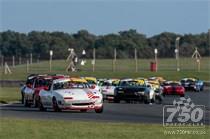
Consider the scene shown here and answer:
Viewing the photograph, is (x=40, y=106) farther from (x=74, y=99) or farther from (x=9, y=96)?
(x=9, y=96)

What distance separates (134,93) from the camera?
3934cm

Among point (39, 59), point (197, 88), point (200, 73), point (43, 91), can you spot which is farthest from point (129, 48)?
point (43, 91)

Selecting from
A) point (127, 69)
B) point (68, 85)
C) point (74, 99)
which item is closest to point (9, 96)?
point (68, 85)

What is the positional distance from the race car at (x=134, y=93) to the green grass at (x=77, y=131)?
1938 cm

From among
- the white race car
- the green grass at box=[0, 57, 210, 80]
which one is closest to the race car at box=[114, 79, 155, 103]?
the white race car

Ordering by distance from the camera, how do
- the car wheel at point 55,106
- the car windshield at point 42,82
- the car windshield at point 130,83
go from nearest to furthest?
1. the car wheel at point 55,106
2. the car windshield at point 42,82
3. the car windshield at point 130,83

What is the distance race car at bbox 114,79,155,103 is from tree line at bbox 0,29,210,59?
66235 millimetres

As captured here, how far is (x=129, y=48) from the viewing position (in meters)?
127

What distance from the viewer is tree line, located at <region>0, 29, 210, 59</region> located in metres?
112


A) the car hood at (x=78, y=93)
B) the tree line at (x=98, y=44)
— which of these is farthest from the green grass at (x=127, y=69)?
the car hood at (x=78, y=93)

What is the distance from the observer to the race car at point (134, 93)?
1537 inches

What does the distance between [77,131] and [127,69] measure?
262 ft

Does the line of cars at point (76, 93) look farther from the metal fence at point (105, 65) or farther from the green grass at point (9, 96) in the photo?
the metal fence at point (105, 65)

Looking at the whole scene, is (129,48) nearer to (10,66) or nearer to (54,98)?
(10,66)
